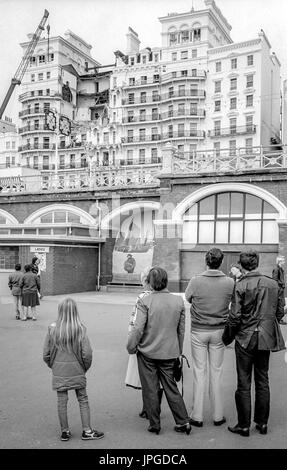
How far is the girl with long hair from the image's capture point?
4809mm

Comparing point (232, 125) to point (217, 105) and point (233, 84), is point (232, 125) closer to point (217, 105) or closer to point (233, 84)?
point (217, 105)

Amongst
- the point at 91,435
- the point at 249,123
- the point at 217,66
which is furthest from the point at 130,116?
the point at 91,435

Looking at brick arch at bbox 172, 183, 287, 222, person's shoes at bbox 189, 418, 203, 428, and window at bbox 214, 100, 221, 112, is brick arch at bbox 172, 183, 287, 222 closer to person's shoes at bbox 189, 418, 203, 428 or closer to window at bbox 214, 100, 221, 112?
person's shoes at bbox 189, 418, 203, 428

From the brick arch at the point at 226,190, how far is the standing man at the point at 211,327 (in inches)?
558

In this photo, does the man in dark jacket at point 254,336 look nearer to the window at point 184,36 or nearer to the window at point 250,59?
the window at point 250,59

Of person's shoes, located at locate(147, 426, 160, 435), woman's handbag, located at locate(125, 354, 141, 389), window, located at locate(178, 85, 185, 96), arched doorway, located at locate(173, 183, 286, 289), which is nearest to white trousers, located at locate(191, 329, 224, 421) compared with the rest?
person's shoes, located at locate(147, 426, 160, 435)

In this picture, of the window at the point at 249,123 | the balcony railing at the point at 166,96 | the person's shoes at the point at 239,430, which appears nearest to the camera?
the person's shoes at the point at 239,430

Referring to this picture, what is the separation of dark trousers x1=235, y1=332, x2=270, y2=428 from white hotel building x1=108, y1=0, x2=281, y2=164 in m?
51.2

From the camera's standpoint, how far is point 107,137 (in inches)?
2712

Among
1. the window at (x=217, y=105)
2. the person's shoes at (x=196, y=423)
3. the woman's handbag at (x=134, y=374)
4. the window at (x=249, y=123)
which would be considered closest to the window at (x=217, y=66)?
the window at (x=217, y=105)

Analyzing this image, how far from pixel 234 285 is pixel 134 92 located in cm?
6489

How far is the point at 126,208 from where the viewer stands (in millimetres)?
23906

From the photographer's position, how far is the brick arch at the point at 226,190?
62.8ft

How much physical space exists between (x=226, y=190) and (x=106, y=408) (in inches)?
601
